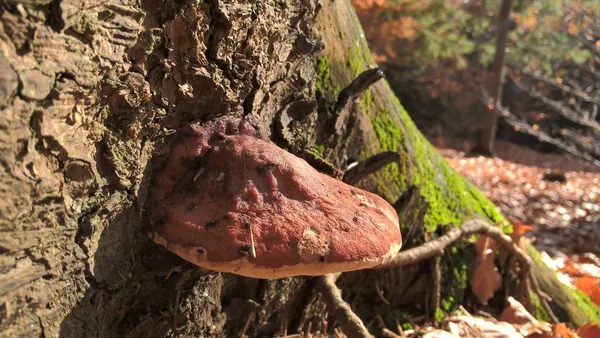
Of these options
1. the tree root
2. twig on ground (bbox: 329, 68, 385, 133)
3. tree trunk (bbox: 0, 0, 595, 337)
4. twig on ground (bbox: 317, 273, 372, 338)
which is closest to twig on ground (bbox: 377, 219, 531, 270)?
the tree root

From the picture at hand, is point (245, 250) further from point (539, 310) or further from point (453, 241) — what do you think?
point (539, 310)

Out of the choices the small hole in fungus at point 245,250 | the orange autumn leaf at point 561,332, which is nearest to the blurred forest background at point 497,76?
the orange autumn leaf at point 561,332

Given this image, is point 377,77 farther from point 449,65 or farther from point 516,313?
point 449,65

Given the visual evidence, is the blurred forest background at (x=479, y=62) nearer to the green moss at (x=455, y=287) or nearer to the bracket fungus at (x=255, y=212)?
the green moss at (x=455, y=287)

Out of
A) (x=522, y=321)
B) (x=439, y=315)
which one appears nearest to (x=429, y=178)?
(x=439, y=315)

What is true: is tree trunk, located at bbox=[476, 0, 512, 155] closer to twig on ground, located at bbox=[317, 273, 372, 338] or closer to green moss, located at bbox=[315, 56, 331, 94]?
green moss, located at bbox=[315, 56, 331, 94]

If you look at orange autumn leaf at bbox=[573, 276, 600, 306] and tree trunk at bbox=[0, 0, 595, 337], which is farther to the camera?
orange autumn leaf at bbox=[573, 276, 600, 306]
